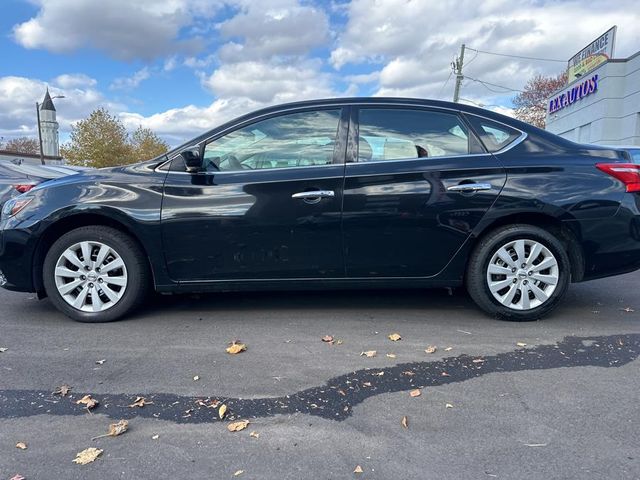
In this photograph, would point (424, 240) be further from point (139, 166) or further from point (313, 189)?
point (139, 166)

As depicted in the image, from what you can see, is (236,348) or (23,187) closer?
(236,348)

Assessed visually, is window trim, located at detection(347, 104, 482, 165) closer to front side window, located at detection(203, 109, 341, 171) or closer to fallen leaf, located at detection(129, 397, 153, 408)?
front side window, located at detection(203, 109, 341, 171)

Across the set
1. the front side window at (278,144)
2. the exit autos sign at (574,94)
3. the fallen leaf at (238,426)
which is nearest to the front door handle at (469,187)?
the front side window at (278,144)

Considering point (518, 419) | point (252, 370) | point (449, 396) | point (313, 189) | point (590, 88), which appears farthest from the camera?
point (590, 88)

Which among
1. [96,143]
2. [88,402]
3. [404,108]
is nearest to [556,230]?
[404,108]

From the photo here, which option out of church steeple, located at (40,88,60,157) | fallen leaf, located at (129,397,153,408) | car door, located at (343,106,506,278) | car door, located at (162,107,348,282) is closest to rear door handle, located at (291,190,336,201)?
car door, located at (162,107,348,282)

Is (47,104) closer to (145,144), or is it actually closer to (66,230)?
(145,144)

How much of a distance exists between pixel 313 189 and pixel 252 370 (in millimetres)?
1467

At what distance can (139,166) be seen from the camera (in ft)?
13.5

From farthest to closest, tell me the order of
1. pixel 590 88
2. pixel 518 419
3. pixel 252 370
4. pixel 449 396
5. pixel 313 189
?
pixel 590 88, pixel 313 189, pixel 252 370, pixel 449 396, pixel 518 419

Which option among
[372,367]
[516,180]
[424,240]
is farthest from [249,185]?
[516,180]

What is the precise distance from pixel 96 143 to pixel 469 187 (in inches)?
1775

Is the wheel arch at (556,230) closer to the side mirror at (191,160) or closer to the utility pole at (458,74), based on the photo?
the side mirror at (191,160)

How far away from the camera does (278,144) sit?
4.10 meters
